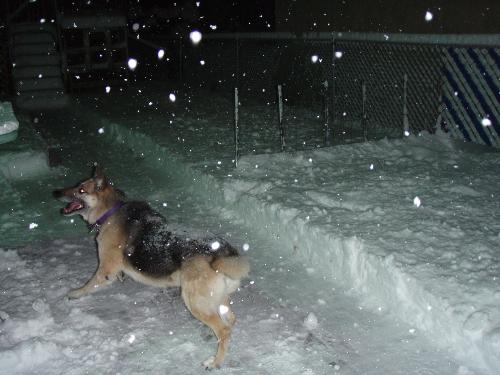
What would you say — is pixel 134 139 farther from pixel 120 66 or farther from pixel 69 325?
pixel 120 66

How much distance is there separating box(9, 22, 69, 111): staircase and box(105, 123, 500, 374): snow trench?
27.8 ft

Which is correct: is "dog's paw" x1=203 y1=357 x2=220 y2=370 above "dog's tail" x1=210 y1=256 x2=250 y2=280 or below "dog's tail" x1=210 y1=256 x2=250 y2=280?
below

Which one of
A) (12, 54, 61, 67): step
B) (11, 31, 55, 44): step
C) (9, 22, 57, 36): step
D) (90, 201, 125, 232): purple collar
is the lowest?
(90, 201, 125, 232): purple collar

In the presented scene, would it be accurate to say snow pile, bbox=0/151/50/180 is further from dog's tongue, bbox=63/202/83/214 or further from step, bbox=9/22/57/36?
step, bbox=9/22/57/36

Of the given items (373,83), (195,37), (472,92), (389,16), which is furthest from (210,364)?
(195,37)

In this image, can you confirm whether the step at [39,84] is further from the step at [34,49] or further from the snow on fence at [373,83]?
the snow on fence at [373,83]

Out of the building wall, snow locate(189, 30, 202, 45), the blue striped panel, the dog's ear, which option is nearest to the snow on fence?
the blue striped panel

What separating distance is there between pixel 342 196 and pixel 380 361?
8.41ft

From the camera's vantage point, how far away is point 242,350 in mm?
3527

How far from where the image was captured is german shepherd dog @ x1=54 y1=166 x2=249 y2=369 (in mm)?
3404

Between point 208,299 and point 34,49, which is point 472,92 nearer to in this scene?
point 208,299

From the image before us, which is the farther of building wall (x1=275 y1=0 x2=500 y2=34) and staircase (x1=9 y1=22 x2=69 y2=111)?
staircase (x1=9 y1=22 x2=69 y2=111)

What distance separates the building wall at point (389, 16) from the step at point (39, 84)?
727cm

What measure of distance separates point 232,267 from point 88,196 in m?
1.81
